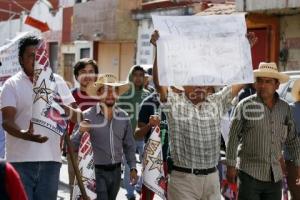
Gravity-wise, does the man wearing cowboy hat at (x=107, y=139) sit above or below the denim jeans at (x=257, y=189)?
above

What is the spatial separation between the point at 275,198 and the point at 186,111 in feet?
4.04

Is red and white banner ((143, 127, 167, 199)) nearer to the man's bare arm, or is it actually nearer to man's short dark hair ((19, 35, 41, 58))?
the man's bare arm

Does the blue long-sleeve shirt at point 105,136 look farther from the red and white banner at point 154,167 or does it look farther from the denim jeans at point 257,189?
the denim jeans at point 257,189

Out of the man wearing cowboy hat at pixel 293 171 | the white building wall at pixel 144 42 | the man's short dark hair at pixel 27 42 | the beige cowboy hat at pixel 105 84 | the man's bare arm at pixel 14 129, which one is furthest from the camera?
the white building wall at pixel 144 42

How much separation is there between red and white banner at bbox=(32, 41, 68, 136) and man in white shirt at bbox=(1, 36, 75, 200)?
7cm

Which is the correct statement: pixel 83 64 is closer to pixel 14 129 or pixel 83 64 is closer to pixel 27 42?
pixel 27 42

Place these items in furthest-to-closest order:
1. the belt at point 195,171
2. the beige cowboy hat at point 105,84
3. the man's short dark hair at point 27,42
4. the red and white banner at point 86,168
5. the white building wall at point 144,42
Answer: the white building wall at point 144,42, the beige cowboy hat at point 105,84, the red and white banner at point 86,168, the belt at point 195,171, the man's short dark hair at point 27,42

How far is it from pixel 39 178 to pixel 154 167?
50.1 inches

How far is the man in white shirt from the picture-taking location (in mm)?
4783

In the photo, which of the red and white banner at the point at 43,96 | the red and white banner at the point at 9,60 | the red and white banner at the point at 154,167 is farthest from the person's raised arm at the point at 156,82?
the red and white banner at the point at 9,60

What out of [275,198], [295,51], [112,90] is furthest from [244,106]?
[295,51]

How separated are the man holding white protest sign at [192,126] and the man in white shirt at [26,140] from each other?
1.03 m

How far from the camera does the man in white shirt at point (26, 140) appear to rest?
478 cm

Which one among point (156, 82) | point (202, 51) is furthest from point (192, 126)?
point (202, 51)
